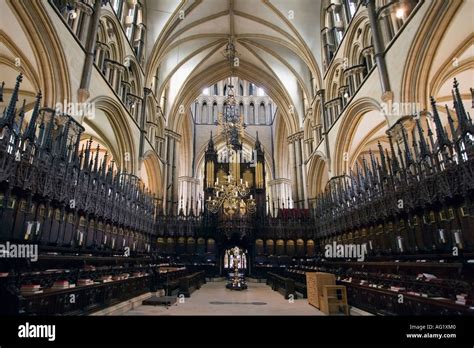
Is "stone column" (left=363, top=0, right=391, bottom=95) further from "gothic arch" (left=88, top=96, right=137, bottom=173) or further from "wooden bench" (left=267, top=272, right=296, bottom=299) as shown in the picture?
"gothic arch" (left=88, top=96, right=137, bottom=173)

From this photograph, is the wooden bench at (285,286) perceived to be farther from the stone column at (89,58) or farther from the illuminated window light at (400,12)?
the illuminated window light at (400,12)

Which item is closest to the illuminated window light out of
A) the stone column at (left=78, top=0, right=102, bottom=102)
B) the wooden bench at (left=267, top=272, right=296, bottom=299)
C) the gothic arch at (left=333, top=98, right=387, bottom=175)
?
the gothic arch at (left=333, top=98, right=387, bottom=175)

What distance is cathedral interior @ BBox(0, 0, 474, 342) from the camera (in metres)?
5.80

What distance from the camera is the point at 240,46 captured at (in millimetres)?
22469

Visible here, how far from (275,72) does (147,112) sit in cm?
1147

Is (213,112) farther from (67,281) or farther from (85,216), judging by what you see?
(67,281)

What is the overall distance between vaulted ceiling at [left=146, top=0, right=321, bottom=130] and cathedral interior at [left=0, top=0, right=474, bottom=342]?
126 mm

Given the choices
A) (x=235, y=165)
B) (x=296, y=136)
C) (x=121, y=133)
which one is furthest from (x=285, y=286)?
(x=235, y=165)

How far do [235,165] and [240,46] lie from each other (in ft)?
33.8

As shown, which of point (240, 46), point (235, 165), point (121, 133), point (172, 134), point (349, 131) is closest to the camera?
point (121, 133)

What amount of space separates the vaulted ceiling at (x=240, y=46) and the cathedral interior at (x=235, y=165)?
0.13 m

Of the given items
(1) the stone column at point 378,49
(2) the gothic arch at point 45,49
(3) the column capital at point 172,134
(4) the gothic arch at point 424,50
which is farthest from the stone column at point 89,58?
(3) the column capital at point 172,134

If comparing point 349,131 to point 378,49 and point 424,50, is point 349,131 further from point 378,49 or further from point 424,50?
point 424,50

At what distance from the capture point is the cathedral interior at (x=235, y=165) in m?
5.80
